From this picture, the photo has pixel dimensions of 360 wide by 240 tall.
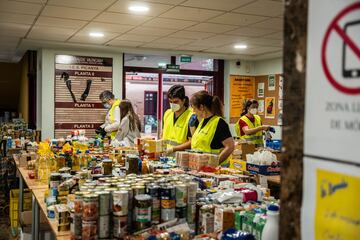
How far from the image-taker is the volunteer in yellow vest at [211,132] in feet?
13.2

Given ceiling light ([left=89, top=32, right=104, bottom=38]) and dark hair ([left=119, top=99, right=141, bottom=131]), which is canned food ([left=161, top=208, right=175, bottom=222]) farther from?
ceiling light ([left=89, top=32, right=104, bottom=38])

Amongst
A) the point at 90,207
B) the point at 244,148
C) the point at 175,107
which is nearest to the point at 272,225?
the point at 90,207

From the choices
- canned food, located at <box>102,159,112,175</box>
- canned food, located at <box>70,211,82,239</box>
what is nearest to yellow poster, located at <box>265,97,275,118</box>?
canned food, located at <box>102,159,112,175</box>

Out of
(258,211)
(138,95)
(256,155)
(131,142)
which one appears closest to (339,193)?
(258,211)

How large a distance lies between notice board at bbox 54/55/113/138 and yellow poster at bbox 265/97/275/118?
380cm

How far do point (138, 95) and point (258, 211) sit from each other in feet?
25.3

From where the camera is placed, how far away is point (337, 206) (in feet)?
3.14

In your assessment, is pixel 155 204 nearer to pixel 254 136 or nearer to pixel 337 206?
pixel 337 206

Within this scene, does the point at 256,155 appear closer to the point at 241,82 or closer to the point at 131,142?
Answer: the point at 131,142

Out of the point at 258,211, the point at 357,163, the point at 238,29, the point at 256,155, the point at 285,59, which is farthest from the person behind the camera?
the point at 238,29

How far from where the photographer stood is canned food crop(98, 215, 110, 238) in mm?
2004

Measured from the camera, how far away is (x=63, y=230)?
2387mm

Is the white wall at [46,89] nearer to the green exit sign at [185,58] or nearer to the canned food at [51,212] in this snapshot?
the green exit sign at [185,58]

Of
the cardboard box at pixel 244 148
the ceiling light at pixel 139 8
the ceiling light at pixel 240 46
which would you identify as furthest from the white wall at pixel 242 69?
the ceiling light at pixel 139 8
